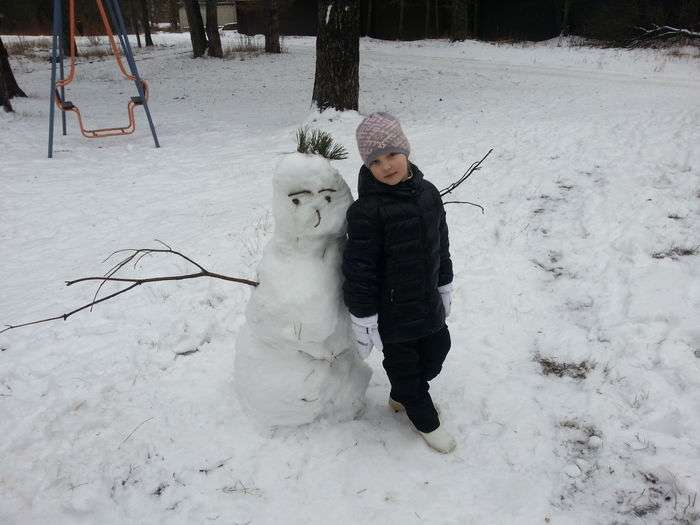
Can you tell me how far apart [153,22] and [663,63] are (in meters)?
39.7

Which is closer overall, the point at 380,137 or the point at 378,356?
the point at 380,137

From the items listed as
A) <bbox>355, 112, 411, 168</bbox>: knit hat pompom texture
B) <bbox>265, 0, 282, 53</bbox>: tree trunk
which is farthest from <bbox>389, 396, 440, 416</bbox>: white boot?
<bbox>265, 0, 282, 53</bbox>: tree trunk

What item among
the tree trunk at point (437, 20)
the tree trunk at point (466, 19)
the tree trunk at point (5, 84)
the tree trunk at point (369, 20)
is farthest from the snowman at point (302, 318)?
the tree trunk at point (369, 20)

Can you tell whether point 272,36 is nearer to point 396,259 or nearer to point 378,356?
point 378,356

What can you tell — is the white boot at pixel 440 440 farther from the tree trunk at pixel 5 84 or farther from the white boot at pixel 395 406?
the tree trunk at pixel 5 84

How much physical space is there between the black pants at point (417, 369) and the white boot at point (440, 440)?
31 millimetres

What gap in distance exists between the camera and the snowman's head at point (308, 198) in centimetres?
183

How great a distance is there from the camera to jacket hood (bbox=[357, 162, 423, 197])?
1.85m

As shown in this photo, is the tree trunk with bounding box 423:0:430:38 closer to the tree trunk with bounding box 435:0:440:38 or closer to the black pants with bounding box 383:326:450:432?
the tree trunk with bounding box 435:0:440:38

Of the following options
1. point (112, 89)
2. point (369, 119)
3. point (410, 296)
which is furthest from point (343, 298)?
point (112, 89)

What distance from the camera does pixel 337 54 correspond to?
679cm

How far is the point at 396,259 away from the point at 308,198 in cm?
44

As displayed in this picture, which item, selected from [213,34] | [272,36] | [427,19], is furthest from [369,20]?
[213,34]

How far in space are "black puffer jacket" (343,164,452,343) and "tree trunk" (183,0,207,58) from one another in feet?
51.2
